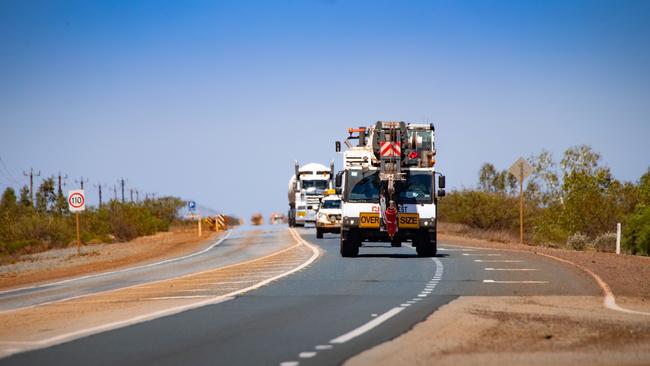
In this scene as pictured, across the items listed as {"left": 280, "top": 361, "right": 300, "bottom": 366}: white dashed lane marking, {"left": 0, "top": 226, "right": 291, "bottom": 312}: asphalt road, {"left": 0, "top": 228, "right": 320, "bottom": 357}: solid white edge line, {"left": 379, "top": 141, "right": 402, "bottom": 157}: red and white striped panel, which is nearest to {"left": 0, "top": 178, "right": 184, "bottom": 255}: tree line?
{"left": 0, "top": 226, "right": 291, "bottom": 312}: asphalt road

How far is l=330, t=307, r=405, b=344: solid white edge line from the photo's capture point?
12367 millimetres

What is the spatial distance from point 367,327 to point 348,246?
20.3 m

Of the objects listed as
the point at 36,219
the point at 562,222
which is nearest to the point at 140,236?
the point at 36,219

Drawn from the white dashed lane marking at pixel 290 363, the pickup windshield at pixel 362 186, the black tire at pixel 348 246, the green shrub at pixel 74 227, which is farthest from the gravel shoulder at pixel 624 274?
the green shrub at pixel 74 227

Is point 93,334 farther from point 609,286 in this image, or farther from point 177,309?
point 609,286

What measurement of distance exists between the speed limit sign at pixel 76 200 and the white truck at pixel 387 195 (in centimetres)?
1409

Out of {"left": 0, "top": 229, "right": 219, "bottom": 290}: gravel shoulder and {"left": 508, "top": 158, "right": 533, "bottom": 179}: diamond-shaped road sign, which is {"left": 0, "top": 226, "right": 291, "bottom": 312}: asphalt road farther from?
{"left": 508, "top": 158, "right": 533, "bottom": 179}: diamond-shaped road sign

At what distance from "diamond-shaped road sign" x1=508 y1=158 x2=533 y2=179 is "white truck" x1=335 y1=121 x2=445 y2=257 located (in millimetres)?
10637

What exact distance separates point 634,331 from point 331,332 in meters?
3.63

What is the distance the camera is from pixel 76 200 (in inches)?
1732

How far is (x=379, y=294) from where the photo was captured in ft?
64.9

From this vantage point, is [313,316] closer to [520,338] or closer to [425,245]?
[520,338]

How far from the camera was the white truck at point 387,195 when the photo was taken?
107ft

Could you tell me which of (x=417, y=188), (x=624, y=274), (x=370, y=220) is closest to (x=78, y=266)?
(x=370, y=220)
